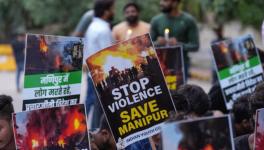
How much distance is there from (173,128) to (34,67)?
191 centimetres

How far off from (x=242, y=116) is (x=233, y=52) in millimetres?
1295

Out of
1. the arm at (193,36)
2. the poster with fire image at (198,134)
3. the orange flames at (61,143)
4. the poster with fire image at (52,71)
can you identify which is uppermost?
the arm at (193,36)

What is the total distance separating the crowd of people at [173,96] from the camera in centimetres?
450

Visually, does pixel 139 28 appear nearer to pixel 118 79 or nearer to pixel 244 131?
pixel 244 131

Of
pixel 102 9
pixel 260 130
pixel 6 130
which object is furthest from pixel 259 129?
pixel 102 9

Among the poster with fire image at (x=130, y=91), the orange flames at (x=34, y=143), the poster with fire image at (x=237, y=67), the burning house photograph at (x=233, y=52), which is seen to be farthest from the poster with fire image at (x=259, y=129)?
the burning house photograph at (x=233, y=52)

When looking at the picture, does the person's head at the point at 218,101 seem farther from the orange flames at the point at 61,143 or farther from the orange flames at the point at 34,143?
the orange flames at the point at 34,143

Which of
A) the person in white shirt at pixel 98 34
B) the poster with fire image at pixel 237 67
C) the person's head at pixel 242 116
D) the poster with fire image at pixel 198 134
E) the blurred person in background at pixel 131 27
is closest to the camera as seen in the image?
the poster with fire image at pixel 198 134

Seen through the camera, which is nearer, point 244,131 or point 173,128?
point 173,128

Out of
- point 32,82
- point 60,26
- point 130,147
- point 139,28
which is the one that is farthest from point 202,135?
point 60,26

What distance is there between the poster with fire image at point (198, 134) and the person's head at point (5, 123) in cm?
137

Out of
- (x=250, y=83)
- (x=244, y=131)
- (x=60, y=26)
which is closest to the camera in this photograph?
(x=244, y=131)

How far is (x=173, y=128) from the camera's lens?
324 centimetres

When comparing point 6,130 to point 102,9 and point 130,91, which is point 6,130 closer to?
point 130,91
